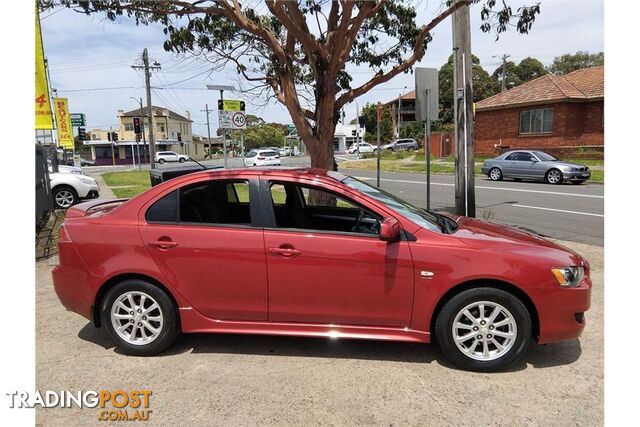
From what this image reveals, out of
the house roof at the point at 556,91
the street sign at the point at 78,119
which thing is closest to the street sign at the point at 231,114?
the house roof at the point at 556,91

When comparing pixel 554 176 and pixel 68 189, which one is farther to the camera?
pixel 554 176

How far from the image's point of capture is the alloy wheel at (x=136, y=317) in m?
3.96

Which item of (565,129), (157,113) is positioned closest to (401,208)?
(565,129)

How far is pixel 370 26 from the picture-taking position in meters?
9.40

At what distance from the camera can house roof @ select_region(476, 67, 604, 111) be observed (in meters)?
27.6

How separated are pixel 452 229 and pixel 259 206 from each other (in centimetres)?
163

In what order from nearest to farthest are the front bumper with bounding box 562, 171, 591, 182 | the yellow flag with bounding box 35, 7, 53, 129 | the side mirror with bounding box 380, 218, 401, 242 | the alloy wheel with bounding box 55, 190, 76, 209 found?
the side mirror with bounding box 380, 218, 401, 242 < the yellow flag with bounding box 35, 7, 53, 129 < the alloy wheel with bounding box 55, 190, 76, 209 < the front bumper with bounding box 562, 171, 591, 182

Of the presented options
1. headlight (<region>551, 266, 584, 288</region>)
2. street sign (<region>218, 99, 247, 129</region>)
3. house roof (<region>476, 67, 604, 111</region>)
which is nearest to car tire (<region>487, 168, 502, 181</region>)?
Result: house roof (<region>476, 67, 604, 111</region>)

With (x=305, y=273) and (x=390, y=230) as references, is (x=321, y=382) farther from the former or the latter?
(x=390, y=230)

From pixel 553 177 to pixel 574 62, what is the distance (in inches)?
2193

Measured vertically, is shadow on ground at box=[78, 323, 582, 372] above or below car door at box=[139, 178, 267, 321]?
below

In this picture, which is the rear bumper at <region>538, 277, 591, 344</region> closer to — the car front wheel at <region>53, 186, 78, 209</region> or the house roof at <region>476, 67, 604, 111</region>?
the car front wheel at <region>53, 186, 78, 209</region>

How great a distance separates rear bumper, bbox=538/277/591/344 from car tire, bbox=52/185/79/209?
1290 centimetres

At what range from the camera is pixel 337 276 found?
3.69 metres
